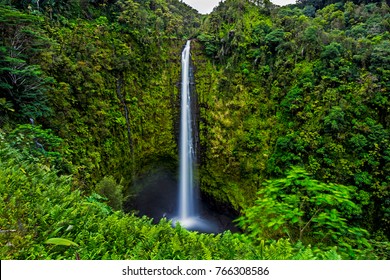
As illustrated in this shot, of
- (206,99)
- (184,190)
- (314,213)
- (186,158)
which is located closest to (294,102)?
(206,99)

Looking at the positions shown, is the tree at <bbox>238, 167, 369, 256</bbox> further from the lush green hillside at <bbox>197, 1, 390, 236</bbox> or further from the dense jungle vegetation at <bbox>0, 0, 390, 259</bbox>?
the lush green hillside at <bbox>197, 1, 390, 236</bbox>

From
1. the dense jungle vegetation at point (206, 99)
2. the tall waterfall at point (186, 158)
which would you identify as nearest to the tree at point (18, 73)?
the dense jungle vegetation at point (206, 99)

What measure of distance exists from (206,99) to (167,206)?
844cm

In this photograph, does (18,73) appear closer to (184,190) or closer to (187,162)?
(187,162)

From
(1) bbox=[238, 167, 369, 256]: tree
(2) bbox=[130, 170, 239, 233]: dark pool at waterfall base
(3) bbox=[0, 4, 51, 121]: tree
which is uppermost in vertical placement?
(3) bbox=[0, 4, 51, 121]: tree

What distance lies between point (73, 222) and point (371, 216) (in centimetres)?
1337

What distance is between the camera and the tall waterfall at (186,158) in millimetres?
17156

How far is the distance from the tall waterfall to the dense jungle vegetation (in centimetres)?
65

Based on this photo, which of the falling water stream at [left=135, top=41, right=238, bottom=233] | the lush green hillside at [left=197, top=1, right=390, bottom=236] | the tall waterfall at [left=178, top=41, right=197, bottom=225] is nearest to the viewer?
the lush green hillside at [left=197, top=1, right=390, bottom=236]

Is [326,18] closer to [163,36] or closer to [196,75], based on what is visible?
[196,75]

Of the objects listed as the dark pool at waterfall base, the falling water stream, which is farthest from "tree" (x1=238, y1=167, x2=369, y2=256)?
the falling water stream

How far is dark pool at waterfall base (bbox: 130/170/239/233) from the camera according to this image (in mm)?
15844

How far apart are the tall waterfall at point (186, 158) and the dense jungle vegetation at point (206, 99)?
65 centimetres
